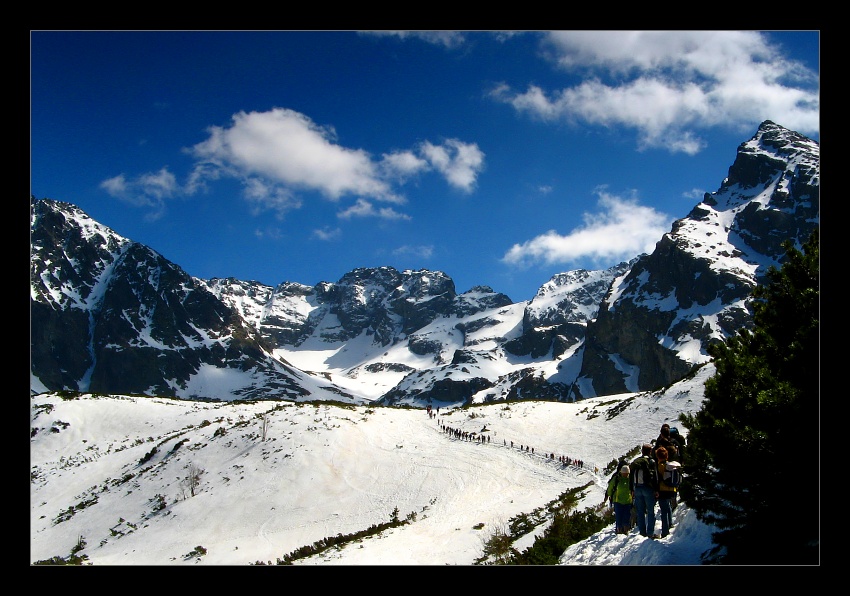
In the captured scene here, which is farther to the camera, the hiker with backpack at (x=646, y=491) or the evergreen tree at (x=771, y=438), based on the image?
the hiker with backpack at (x=646, y=491)

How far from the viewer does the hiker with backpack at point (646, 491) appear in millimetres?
11695

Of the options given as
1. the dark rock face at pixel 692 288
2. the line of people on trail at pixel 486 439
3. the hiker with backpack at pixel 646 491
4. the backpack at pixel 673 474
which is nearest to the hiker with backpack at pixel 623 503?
the hiker with backpack at pixel 646 491

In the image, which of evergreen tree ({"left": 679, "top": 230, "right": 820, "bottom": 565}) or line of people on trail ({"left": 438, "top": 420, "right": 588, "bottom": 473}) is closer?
evergreen tree ({"left": 679, "top": 230, "right": 820, "bottom": 565})

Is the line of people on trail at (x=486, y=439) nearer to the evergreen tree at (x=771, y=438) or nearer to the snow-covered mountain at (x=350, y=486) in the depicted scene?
the snow-covered mountain at (x=350, y=486)

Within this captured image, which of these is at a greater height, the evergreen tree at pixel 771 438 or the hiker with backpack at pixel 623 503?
the evergreen tree at pixel 771 438

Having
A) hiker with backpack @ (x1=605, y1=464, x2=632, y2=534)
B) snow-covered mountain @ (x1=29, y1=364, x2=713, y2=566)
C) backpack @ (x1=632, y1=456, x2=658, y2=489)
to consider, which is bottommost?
snow-covered mountain @ (x1=29, y1=364, x2=713, y2=566)

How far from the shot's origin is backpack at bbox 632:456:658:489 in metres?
11.8

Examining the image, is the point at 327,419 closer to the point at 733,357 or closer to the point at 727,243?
the point at 733,357

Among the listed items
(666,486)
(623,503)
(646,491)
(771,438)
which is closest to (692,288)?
(623,503)

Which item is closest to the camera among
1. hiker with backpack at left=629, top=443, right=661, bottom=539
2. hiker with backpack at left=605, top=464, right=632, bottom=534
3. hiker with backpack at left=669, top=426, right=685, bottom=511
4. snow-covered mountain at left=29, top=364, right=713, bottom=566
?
hiker with backpack at left=629, top=443, right=661, bottom=539

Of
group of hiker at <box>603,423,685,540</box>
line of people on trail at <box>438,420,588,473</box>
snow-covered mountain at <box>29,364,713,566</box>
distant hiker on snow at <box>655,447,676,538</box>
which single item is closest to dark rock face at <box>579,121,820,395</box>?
snow-covered mountain at <box>29,364,713,566</box>

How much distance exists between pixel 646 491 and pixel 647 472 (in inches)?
15.9

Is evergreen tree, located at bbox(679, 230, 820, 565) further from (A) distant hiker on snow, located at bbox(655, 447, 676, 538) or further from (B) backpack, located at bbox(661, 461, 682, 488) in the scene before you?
(A) distant hiker on snow, located at bbox(655, 447, 676, 538)
